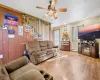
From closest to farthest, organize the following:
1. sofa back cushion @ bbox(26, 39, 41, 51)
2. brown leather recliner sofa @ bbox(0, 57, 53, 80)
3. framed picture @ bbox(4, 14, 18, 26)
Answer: brown leather recliner sofa @ bbox(0, 57, 53, 80)
framed picture @ bbox(4, 14, 18, 26)
sofa back cushion @ bbox(26, 39, 41, 51)

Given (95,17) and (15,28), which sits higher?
(95,17)

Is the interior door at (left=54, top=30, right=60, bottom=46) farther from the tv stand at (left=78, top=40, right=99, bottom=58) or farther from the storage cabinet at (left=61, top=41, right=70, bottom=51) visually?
the tv stand at (left=78, top=40, right=99, bottom=58)

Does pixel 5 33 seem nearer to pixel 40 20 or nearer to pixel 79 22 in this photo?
pixel 40 20

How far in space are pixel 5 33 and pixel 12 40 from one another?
1.46 ft

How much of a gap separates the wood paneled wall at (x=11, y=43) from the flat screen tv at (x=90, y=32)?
421 centimetres

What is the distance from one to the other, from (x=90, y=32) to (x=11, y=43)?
16.4 feet

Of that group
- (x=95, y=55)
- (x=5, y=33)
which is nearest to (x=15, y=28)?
(x=5, y=33)

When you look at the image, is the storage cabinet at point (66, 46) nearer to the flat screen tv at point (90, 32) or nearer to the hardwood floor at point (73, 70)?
the flat screen tv at point (90, 32)

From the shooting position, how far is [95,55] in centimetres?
517

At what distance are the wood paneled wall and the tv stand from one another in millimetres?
4113

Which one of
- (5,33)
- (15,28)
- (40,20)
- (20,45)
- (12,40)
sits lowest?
(20,45)

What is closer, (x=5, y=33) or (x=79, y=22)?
(x=5, y=33)

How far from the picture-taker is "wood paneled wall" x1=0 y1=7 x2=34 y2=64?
3.60 metres

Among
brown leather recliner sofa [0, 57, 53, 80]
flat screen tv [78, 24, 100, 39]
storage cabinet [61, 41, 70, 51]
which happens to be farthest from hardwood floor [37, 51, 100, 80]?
storage cabinet [61, 41, 70, 51]
